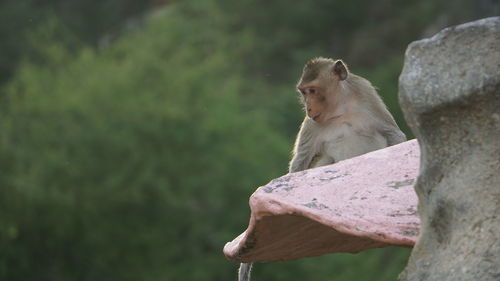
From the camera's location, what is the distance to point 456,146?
2.93m

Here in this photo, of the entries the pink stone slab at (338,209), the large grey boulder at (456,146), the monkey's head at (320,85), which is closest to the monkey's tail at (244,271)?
the monkey's head at (320,85)

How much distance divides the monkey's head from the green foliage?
1898cm

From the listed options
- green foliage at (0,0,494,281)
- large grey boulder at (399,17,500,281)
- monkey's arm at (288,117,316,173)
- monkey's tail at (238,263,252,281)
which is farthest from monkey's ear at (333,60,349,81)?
green foliage at (0,0,494,281)

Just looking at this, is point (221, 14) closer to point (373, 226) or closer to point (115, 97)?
point (115, 97)

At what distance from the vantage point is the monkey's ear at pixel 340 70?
556 cm

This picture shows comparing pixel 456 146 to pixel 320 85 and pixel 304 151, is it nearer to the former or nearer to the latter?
pixel 320 85

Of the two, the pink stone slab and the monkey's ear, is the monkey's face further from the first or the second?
the pink stone slab

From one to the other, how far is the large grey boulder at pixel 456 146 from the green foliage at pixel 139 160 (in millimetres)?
21609

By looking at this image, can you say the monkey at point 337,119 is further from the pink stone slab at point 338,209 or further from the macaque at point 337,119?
the pink stone slab at point 338,209

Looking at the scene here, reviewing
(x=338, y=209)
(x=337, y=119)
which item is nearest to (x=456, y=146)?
(x=338, y=209)

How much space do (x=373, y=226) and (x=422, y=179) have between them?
7.9 inches

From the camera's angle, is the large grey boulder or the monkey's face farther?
the monkey's face

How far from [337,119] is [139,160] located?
21129 millimetres

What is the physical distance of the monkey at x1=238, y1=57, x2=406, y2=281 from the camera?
554 centimetres
